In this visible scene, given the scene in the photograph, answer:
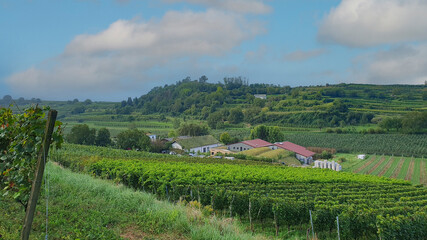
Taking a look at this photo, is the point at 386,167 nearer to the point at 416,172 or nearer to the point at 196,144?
the point at 416,172

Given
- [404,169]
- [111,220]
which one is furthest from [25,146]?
[404,169]

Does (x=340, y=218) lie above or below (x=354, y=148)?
above

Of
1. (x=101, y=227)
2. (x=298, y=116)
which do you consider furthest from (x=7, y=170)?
(x=298, y=116)

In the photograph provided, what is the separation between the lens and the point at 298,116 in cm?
10731

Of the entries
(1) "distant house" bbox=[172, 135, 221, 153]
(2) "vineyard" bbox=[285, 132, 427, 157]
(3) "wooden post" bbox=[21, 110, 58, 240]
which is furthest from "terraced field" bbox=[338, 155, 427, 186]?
(3) "wooden post" bbox=[21, 110, 58, 240]

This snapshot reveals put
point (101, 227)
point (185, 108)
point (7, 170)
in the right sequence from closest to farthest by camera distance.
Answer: point (7, 170)
point (101, 227)
point (185, 108)

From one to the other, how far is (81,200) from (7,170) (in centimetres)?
336

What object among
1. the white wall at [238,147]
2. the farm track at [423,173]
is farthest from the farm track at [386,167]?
the white wall at [238,147]

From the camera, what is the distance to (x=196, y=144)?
70125mm

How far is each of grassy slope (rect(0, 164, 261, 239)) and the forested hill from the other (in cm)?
9805

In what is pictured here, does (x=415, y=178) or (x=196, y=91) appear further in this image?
(x=196, y=91)

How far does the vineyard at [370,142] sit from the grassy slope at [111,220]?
6359cm

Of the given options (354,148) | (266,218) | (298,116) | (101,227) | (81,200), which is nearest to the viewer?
(101,227)

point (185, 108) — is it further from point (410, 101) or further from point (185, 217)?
point (185, 217)
